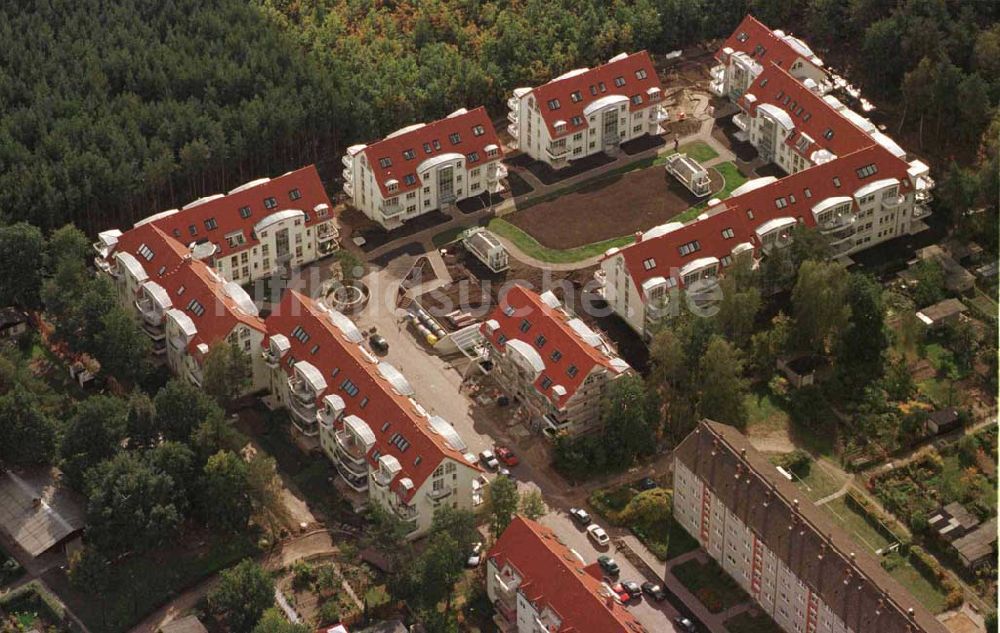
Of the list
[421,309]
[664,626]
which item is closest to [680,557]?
[664,626]

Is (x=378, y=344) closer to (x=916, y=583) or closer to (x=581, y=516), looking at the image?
(x=581, y=516)

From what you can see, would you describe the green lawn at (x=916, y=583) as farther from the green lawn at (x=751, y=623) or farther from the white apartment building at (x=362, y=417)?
the white apartment building at (x=362, y=417)

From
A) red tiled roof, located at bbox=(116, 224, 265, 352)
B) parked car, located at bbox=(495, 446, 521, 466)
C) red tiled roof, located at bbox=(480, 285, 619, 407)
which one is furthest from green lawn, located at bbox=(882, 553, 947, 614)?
red tiled roof, located at bbox=(116, 224, 265, 352)

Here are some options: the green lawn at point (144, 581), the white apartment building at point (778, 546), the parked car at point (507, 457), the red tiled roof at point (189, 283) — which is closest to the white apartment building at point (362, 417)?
the red tiled roof at point (189, 283)

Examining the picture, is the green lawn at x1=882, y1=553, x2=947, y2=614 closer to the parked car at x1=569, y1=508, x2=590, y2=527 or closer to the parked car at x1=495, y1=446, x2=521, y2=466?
the parked car at x1=569, y1=508, x2=590, y2=527

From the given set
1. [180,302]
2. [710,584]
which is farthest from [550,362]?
[180,302]

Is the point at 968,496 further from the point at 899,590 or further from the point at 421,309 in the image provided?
the point at 421,309

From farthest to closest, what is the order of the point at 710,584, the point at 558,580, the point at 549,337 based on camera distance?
the point at 549,337
the point at 710,584
the point at 558,580
